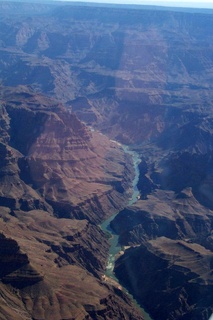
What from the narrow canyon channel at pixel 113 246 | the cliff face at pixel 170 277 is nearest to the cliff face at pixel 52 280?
the narrow canyon channel at pixel 113 246

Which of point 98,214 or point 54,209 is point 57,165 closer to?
point 54,209

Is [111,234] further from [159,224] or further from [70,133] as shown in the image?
[70,133]

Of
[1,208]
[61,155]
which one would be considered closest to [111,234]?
[1,208]

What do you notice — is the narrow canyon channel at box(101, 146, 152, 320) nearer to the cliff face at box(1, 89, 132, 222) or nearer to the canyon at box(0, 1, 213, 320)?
the canyon at box(0, 1, 213, 320)

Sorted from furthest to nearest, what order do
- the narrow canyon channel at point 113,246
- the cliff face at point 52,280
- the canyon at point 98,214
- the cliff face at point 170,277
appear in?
1. the narrow canyon channel at point 113,246
2. the cliff face at point 170,277
3. the canyon at point 98,214
4. the cliff face at point 52,280

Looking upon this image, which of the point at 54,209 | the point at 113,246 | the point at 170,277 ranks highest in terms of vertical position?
the point at 170,277

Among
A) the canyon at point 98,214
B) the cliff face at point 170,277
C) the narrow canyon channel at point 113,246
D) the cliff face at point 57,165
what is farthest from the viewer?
the cliff face at point 57,165

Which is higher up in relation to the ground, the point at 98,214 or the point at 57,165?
the point at 57,165

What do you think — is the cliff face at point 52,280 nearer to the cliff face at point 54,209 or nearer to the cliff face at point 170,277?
the cliff face at point 54,209

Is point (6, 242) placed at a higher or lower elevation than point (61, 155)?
higher

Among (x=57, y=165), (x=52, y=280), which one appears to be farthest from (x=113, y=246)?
(x=57, y=165)

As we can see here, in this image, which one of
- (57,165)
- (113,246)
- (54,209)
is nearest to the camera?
(113,246)
